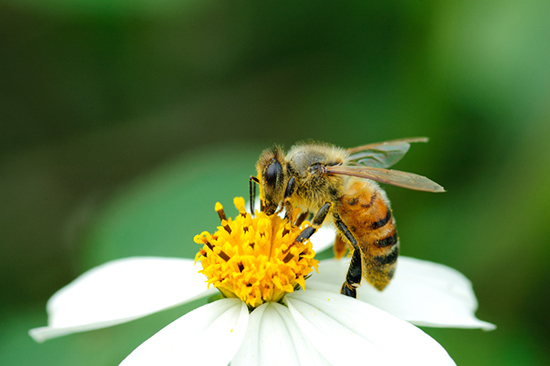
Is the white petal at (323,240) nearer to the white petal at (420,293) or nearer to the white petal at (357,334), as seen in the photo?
the white petal at (420,293)

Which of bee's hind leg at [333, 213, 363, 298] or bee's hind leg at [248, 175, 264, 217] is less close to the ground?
bee's hind leg at [248, 175, 264, 217]

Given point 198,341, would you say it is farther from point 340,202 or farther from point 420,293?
point 420,293

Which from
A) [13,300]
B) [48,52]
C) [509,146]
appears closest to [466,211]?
[509,146]

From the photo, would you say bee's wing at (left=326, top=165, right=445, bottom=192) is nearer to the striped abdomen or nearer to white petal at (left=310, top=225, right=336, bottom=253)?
the striped abdomen

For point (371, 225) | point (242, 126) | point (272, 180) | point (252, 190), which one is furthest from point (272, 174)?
point (242, 126)

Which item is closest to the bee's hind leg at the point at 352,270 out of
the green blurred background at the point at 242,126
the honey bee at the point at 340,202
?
the honey bee at the point at 340,202

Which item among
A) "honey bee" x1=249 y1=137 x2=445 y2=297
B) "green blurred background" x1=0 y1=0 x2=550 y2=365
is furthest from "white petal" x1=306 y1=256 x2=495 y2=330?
"green blurred background" x1=0 y1=0 x2=550 y2=365
